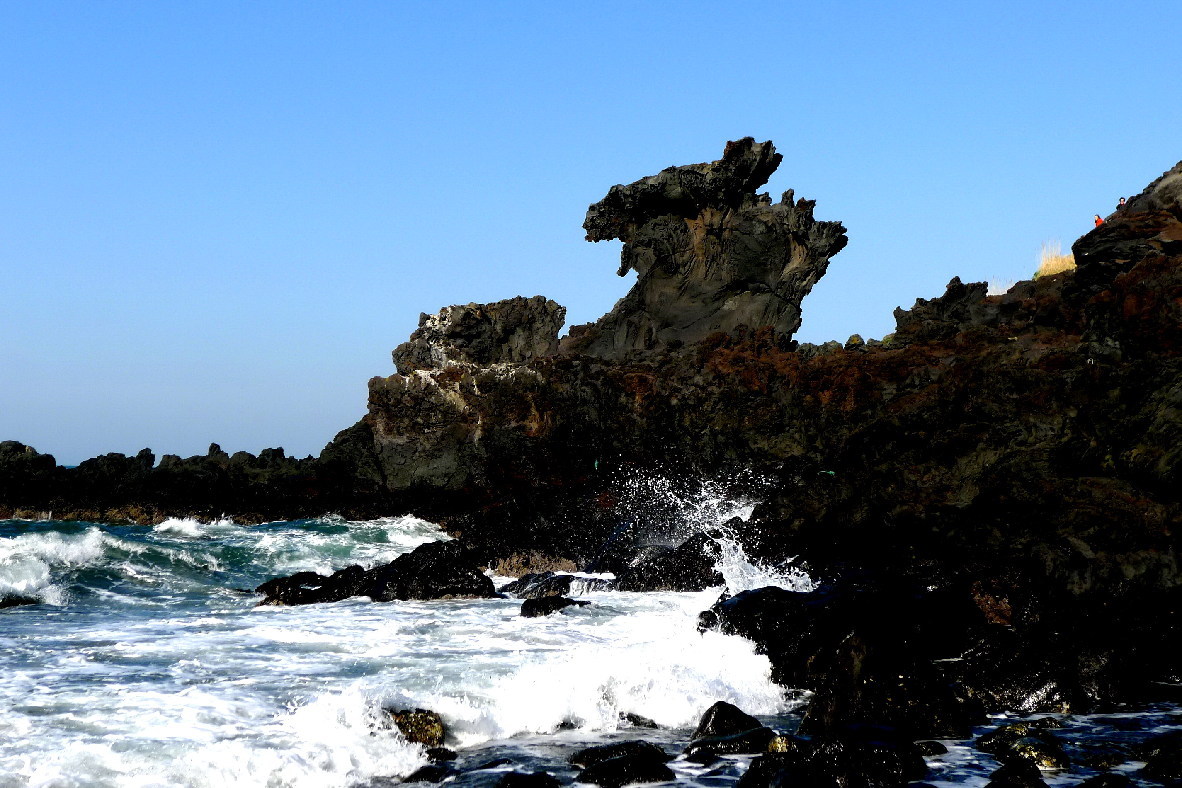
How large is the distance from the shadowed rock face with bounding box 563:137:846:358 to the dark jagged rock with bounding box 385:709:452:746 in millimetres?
25712

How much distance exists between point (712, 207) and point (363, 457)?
15.6m

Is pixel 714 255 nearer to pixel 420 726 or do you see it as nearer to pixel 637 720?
pixel 637 720

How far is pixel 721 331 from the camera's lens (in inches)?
1282

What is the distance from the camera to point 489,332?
119 ft

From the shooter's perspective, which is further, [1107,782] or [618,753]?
[618,753]

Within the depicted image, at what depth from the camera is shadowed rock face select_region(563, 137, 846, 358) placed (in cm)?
3422

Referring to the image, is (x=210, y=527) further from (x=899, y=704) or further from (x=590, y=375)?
(x=899, y=704)

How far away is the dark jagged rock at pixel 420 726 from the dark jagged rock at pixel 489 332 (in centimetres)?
2695

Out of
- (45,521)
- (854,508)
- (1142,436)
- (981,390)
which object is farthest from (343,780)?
(45,521)

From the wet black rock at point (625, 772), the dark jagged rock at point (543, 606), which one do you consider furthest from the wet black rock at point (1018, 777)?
the dark jagged rock at point (543, 606)

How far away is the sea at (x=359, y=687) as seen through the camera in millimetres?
7496

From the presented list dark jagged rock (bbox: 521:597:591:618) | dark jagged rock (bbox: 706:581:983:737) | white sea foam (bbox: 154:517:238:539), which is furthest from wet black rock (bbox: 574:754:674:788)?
white sea foam (bbox: 154:517:238:539)

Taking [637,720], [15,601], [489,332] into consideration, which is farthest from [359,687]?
[489,332]

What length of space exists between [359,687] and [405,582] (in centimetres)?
730
